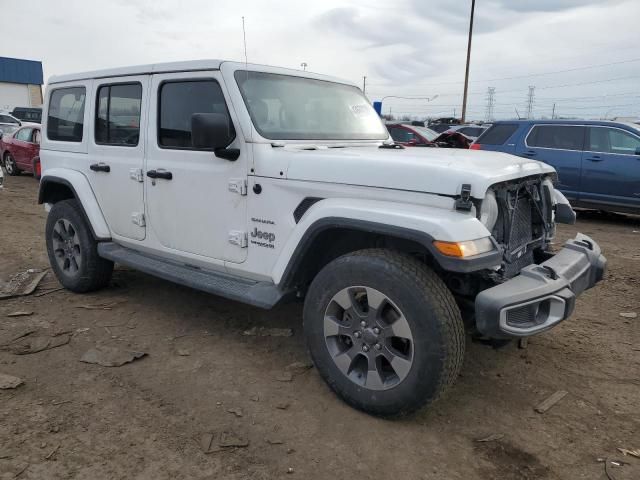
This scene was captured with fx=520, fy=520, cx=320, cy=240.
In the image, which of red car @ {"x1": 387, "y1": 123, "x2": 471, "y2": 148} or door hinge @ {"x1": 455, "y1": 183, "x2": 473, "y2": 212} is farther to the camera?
red car @ {"x1": 387, "y1": 123, "x2": 471, "y2": 148}

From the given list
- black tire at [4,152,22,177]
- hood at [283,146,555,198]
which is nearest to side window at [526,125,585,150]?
hood at [283,146,555,198]

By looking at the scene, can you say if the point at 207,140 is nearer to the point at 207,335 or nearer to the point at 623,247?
the point at 207,335

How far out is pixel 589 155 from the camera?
8.63 meters

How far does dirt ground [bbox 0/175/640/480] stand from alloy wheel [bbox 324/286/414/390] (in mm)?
261

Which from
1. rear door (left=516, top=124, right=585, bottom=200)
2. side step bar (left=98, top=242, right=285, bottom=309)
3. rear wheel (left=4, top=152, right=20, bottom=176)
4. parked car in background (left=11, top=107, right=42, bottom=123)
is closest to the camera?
side step bar (left=98, top=242, right=285, bottom=309)

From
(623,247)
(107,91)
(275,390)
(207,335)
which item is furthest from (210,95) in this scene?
(623,247)

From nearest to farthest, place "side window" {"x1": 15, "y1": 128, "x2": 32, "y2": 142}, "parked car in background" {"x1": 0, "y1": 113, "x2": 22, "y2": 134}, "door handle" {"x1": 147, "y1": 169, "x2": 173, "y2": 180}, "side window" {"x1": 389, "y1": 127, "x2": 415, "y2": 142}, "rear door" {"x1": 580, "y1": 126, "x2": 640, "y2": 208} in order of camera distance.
Result: "door handle" {"x1": 147, "y1": 169, "x2": 173, "y2": 180} < "rear door" {"x1": 580, "y1": 126, "x2": 640, "y2": 208} < "side window" {"x1": 389, "y1": 127, "x2": 415, "y2": 142} < "side window" {"x1": 15, "y1": 128, "x2": 32, "y2": 142} < "parked car in background" {"x1": 0, "y1": 113, "x2": 22, "y2": 134}

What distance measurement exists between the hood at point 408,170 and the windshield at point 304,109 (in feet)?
1.12

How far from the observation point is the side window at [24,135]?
13401mm

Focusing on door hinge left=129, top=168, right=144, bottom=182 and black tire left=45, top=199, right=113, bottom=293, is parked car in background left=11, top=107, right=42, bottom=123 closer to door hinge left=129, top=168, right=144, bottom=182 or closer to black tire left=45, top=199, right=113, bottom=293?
black tire left=45, top=199, right=113, bottom=293

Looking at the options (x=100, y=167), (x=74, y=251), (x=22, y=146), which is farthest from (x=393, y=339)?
(x=22, y=146)

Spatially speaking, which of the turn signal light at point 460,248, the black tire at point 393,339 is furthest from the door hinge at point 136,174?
the turn signal light at point 460,248

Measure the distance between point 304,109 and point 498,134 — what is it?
679 centimetres

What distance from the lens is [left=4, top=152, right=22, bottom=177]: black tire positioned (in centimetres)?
1422
